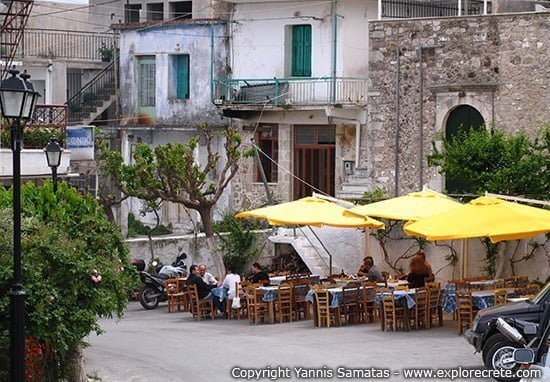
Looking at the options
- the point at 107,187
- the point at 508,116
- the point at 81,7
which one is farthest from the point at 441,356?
the point at 81,7

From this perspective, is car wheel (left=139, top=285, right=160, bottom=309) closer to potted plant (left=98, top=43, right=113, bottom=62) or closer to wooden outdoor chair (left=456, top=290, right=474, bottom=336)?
wooden outdoor chair (left=456, top=290, right=474, bottom=336)

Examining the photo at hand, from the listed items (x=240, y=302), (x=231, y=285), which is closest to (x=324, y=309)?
(x=240, y=302)

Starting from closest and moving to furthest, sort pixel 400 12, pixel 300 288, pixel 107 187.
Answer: pixel 300 288 → pixel 400 12 → pixel 107 187

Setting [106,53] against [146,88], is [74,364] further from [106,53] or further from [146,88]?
[106,53]

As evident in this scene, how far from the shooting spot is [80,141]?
1287 inches

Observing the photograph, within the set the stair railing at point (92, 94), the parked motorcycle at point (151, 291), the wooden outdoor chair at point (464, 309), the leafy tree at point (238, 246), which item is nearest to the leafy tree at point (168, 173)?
the leafy tree at point (238, 246)

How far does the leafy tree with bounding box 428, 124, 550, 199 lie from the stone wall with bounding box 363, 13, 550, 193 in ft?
13.7

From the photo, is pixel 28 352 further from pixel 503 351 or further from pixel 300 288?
pixel 300 288

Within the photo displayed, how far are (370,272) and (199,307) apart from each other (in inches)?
138

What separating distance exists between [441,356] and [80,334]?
5583 millimetres

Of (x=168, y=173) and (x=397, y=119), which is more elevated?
(x=397, y=119)

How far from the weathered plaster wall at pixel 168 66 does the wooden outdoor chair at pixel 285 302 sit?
581 inches

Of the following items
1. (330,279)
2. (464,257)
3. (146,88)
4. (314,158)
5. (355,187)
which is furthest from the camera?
(146,88)

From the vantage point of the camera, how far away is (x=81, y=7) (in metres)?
47.8
